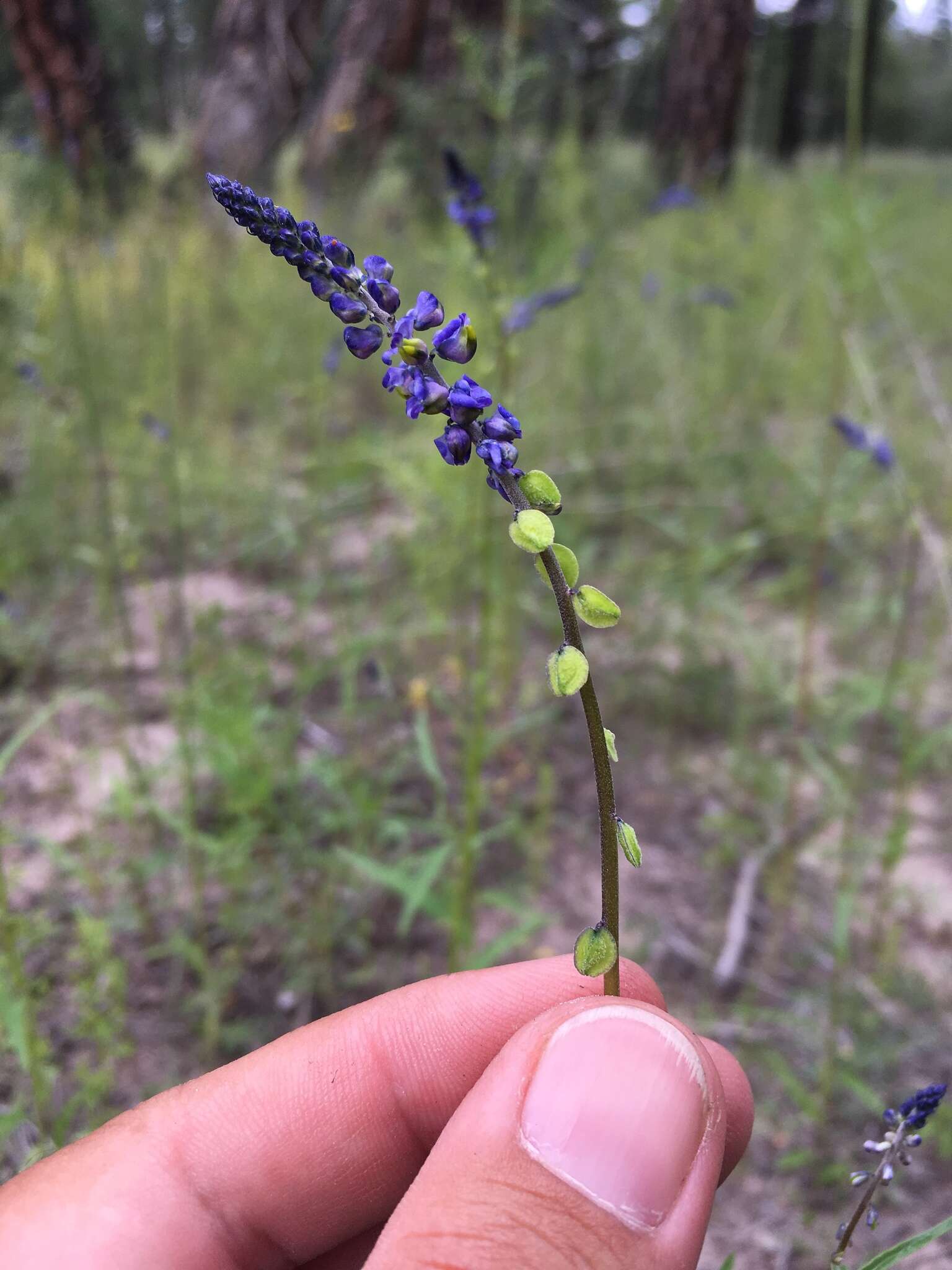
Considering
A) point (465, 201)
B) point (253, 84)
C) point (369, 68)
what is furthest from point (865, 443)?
point (253, 84)

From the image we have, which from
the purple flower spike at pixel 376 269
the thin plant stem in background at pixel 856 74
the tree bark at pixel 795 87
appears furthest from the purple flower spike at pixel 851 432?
the tree bark at pixel 795 87

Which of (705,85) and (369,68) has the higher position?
(369,68)

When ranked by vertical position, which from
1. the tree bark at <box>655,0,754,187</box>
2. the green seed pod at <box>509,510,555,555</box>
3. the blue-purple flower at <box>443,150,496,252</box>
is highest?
the tree bark at <box>655,0,754,187</box>

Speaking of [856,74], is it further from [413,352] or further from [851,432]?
[413,352]

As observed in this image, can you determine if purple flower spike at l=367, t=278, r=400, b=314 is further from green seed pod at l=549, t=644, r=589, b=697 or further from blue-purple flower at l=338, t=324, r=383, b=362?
green seed pod at l=549, t=644, r=589, b=697

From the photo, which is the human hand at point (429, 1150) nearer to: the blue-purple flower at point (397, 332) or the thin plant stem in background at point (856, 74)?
the blue-purple flower at point (397, 332)

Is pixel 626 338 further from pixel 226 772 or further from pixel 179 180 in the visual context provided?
pixel 226 772

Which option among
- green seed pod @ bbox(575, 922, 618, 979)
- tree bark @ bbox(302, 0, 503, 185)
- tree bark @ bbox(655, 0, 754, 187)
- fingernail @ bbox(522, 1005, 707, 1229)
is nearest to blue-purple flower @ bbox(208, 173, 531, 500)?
green seed pod @ bbox(575, 922, 618, 979)
